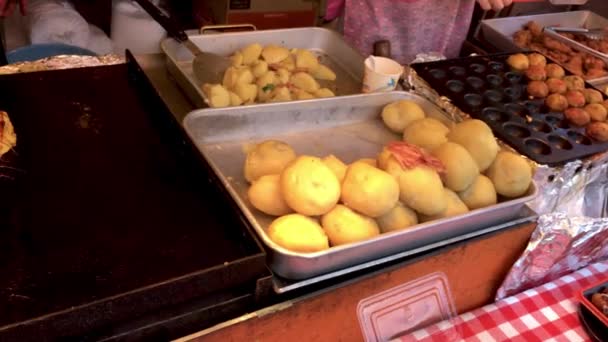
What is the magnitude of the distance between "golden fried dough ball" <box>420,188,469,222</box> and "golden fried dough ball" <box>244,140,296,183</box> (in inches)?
10.3

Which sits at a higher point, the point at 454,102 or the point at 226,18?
the point at 454,102

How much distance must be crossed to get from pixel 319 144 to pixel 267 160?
0.80 feet

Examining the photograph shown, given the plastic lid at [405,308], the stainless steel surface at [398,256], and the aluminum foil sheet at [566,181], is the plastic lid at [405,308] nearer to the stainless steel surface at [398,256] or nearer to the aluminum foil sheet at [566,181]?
the stainless steel surface at [398,256]

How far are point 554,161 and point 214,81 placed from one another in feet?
2.58

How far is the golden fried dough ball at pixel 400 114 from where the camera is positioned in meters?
1.20

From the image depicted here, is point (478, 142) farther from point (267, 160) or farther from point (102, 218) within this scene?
point (102, 218)

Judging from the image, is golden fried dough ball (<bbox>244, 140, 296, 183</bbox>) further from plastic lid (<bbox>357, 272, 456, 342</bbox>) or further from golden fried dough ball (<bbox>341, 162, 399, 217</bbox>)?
plastic lid (<bbox>357, 272, 456, 342</bbox>)

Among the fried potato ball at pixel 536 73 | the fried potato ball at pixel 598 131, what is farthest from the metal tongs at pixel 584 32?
the fried potato ball at pixel 598 131

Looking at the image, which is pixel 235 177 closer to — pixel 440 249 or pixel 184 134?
pixel 184 134

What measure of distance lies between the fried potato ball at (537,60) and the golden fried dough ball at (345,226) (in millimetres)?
1040

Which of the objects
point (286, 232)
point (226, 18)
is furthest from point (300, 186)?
point (226, 18)

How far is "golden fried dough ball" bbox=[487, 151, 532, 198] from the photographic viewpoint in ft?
3.35

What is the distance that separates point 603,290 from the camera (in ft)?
3.72

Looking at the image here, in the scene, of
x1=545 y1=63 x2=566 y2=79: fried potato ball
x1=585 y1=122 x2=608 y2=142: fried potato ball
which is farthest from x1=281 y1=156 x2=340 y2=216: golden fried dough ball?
x1=545 y1=63 x2=566 y2=79: fried potato ball
